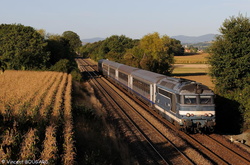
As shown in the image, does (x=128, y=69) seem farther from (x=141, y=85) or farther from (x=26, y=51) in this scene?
(x=26, y=51)

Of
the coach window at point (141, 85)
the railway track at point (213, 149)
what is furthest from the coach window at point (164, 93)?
the coach window at point (141, 85)

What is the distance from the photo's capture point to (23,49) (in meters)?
45.1

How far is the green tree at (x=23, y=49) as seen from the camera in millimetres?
45219

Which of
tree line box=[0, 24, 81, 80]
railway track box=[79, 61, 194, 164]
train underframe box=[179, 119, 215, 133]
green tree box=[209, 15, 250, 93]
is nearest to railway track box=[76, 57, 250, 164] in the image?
railway track box=[79, 61, 194, 164]

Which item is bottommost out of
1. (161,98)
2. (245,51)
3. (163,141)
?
(163,141)

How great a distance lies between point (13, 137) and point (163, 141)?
9431 mm

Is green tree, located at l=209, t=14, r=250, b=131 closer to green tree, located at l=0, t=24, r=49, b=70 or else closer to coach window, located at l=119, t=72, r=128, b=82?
coach window, located at l=119, t=72, r=128, b=82

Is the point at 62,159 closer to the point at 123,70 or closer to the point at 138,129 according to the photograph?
the point at 138,129

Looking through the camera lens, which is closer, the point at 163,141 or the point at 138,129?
the point at 163,141

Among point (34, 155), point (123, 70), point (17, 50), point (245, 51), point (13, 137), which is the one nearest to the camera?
point (34, 155)

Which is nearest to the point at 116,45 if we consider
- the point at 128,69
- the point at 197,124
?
the point at 128,69

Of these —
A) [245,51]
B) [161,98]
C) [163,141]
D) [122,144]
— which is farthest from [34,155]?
[245,51]

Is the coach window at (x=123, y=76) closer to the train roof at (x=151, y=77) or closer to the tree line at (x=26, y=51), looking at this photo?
the train roof at (x=151, y=77)

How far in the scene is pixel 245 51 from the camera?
22438 mm
